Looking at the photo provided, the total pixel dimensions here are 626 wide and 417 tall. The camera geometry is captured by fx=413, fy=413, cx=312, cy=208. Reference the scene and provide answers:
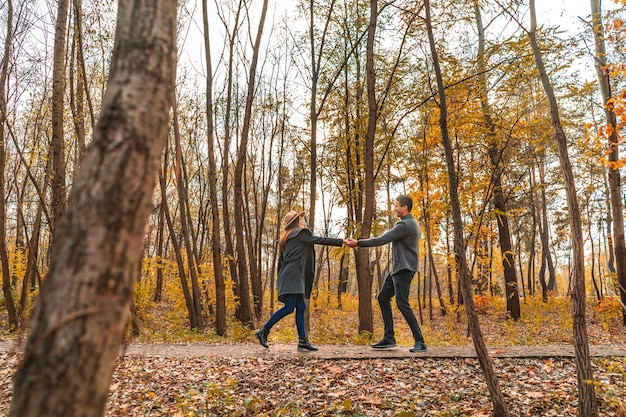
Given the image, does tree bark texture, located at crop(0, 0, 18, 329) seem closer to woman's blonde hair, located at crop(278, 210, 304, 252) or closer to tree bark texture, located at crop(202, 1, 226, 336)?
tree bark texture, located at crop(202, 1, 226, 336)

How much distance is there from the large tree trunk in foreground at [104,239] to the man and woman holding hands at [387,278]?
189 inches

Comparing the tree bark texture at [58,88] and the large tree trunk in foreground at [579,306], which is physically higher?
the tree bark texture at [58,88]

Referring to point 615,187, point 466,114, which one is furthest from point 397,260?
point 615,187

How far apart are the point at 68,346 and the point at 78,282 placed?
0.21 m

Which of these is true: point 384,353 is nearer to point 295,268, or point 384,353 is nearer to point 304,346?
point 304,346

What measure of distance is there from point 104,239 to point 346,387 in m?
4.30

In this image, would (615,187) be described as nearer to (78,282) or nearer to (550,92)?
(550,92)

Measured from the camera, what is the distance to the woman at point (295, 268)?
6316mm

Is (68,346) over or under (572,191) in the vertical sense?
under

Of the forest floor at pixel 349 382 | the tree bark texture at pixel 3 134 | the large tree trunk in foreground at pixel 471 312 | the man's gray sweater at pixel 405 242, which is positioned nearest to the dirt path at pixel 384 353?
the forest floor at pixel 349 382

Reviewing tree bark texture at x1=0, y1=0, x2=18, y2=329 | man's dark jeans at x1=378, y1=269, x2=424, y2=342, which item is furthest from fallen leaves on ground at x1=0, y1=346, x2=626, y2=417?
tree bark texture at x1=0, y1=0, x2=18, y2=329

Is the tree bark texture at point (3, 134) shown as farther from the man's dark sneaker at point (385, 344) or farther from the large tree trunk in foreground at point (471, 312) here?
the large tree trunk in foreground at point (471, 312)

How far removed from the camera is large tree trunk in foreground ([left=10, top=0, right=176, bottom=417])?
1.30 m

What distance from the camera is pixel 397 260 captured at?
6.18 m
